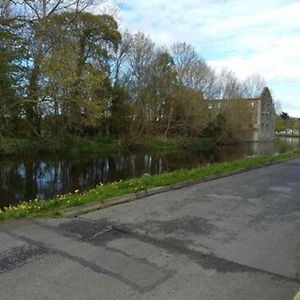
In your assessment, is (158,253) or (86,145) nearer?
(158,253)

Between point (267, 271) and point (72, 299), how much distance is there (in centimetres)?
235


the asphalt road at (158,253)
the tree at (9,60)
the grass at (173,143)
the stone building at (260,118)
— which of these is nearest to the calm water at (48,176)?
the tree at (9,60)

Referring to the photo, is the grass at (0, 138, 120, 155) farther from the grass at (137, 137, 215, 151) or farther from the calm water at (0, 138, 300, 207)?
the grass at (137, 137, 215, 151)

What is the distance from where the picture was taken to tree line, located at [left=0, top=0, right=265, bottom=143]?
52.9 ft

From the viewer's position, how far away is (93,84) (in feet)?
55.9

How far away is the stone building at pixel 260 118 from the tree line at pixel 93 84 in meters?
2.09

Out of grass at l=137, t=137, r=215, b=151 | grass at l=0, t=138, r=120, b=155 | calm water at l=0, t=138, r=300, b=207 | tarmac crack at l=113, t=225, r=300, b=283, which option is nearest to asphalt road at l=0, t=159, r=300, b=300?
tarmac crack at l=113, t=225, r=300, b=283

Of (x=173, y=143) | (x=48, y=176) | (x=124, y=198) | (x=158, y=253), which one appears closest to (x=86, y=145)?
(x=173, y=143)

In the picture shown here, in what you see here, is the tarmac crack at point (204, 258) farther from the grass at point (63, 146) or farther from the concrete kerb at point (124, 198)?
the grass at point (63, 146)

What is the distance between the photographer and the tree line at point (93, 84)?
1612cm

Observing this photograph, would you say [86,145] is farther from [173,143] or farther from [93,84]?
[93,84]

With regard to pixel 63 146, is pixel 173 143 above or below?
below

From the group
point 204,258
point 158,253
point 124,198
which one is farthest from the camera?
point 124,198

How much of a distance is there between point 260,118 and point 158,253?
77993mm
